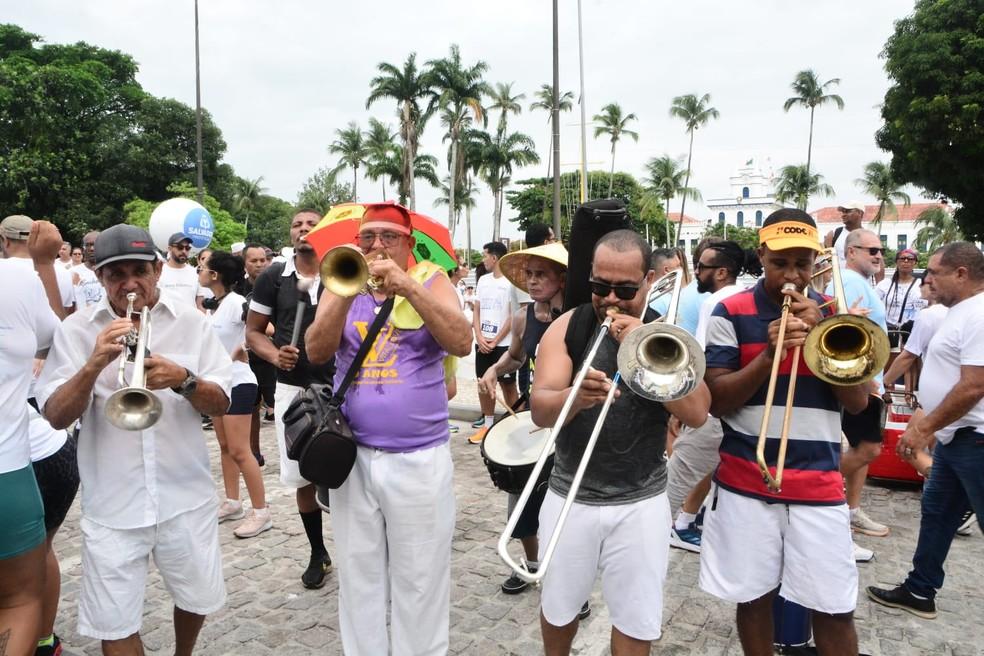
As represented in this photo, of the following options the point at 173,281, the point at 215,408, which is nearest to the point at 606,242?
the point at 215,408

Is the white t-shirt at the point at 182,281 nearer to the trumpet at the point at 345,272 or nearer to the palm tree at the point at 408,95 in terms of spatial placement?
the trumpet at the point at 345,272

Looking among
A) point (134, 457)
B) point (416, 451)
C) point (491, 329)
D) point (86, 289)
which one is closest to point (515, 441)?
point (416, 451)

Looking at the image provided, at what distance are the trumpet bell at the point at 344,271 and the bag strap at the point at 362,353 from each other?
0.22m

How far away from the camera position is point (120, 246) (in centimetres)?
272

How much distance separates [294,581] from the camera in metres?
4.43

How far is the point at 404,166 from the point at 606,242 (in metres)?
46.0

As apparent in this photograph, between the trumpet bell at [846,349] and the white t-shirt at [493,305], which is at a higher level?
the trumpet bell at [846,349]

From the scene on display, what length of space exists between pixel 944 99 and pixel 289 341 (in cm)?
2254

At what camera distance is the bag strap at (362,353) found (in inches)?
115

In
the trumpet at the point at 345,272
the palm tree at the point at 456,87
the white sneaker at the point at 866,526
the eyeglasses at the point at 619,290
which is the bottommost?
the white sneaker at the point at 866,526

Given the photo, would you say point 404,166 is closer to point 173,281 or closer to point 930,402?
point 173,281

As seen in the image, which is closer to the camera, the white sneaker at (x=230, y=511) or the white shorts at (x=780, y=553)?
the white shorts at (x=780, y=553)

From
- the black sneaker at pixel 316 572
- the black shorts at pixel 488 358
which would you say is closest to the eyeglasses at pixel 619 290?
the black sneaker at pixel 316 572

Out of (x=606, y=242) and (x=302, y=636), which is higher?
(x=606, y=242)
